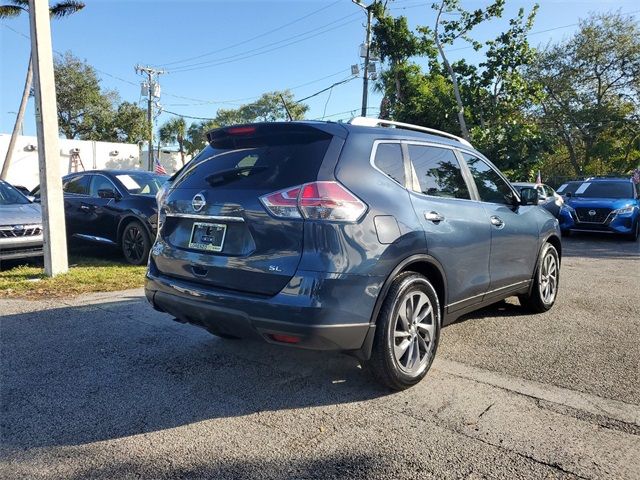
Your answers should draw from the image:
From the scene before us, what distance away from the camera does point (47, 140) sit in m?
7.23

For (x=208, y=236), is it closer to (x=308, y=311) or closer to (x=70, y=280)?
(x=308, y=311)

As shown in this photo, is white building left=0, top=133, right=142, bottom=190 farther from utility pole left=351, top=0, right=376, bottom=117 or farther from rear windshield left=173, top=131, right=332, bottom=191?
rear windshield left=173, top=131, right=332, bottom=191

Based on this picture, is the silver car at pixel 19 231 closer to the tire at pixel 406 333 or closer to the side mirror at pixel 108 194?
the side mirror at pixel 108 194

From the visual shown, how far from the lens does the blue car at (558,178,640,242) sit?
42.4ft

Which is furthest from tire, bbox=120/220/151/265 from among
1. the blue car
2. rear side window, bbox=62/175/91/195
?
the blue car

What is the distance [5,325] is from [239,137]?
3.23m

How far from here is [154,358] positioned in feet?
13.4

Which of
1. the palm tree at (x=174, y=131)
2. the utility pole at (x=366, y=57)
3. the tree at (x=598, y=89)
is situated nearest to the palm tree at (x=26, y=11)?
the utility pole at (x=366, y=57)

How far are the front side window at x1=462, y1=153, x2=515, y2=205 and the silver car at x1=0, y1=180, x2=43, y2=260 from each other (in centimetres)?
656

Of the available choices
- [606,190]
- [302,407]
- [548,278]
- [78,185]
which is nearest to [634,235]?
[606,190]

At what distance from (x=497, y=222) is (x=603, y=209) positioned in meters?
10.3

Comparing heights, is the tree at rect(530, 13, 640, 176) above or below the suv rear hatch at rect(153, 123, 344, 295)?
above

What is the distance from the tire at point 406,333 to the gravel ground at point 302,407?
0.15 meters

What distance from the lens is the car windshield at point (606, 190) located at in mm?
13781
